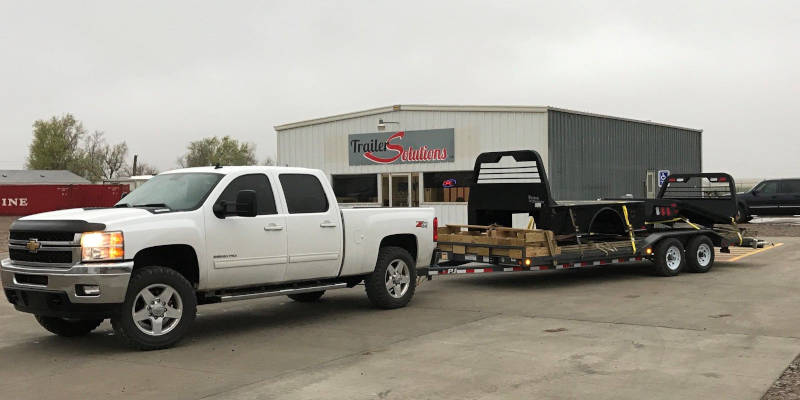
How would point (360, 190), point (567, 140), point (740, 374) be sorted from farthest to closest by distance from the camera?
point (360, 190)
point (567, 140)
point (740, 374)

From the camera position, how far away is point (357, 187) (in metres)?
27.6

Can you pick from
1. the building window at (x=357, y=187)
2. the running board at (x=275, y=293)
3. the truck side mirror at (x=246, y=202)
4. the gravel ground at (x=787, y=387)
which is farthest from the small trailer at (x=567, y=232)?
the building window at (x=357, y=187)

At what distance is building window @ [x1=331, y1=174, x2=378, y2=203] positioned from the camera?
27.3 meters

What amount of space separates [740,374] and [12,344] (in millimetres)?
7700

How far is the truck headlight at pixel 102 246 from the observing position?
796 centimetres

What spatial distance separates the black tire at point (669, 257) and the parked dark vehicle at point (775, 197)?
20.8m

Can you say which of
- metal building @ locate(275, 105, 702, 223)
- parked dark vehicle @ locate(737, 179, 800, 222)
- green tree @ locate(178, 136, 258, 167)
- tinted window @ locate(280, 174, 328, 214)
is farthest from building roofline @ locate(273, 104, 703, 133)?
green tree @ locate(178, 136, 258, 167)

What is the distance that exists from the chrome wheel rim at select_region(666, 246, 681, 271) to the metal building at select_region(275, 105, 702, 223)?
8.92 m

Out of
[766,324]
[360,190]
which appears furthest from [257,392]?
[360,190]

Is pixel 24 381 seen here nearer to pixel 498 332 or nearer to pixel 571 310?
pixel 498 332

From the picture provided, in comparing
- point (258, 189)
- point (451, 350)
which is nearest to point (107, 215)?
point (258, 189)

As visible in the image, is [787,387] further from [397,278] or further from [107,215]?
[107,215]

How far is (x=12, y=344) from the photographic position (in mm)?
8898

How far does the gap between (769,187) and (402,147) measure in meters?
18.0
